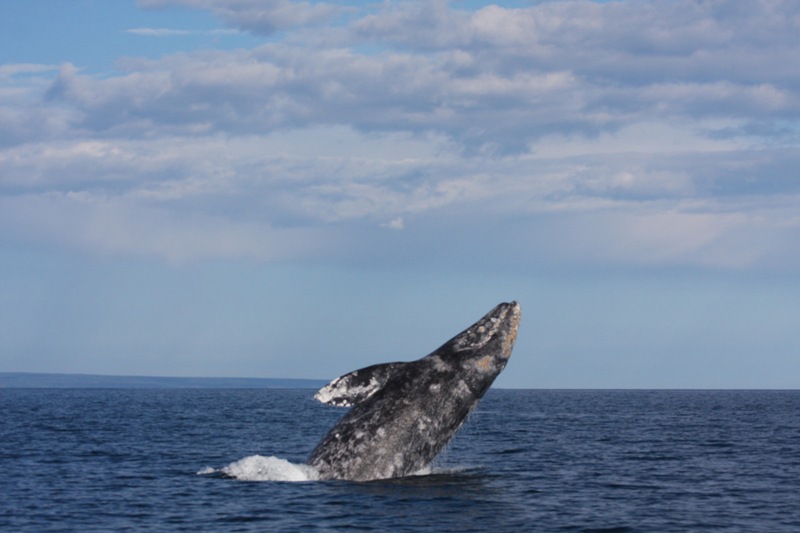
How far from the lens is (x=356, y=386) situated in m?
23.8

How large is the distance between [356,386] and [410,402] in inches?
54.6

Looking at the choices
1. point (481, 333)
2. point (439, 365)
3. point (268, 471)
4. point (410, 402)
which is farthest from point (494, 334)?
point (268, 471)

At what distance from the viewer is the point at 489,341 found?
987 inches

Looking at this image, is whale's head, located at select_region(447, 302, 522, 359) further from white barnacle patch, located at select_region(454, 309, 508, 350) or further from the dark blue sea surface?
the dark blue sea surface

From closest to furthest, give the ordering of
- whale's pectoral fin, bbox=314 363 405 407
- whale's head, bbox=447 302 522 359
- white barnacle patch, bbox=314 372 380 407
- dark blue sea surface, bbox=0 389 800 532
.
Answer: dark blue sea surface, bbox=0 389 800 532, white barnacle patch, bbox=314 372 380 407, whale's pectoral fin, bbox=314 363 405 407, whale's head, bbox=447 302 522 359

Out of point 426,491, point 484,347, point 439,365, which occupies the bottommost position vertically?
point 426,491

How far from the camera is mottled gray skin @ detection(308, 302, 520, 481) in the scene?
23766 mm

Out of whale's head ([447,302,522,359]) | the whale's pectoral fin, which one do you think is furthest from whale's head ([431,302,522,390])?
the whale's pectoral fin

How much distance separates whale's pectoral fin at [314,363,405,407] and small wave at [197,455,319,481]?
2.56 meters

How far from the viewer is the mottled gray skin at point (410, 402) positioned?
23.8 m

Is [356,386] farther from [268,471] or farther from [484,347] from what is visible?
[268,471]

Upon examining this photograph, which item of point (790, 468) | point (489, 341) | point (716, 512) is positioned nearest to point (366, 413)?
point (489, 341)

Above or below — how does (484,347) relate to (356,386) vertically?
above

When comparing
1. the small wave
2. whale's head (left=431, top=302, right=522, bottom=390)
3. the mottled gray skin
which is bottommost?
the small wave
